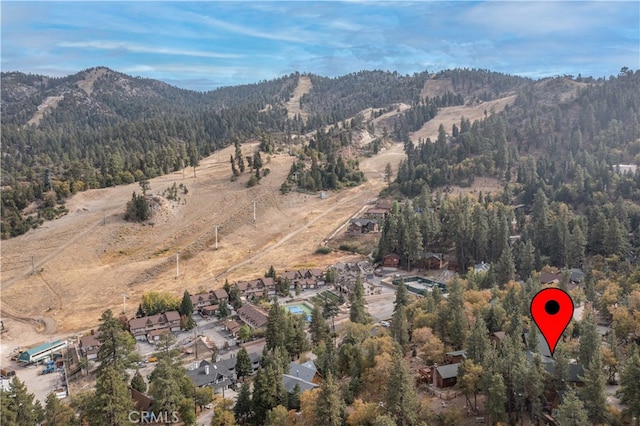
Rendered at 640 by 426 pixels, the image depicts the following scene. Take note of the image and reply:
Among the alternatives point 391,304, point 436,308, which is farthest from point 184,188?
point 436,308

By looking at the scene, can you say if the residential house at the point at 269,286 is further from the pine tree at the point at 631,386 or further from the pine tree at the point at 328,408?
the pine tree at the point at 631,386

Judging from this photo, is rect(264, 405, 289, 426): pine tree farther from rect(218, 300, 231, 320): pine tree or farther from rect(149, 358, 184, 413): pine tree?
rect(218, 300, 231, 320): pine tree

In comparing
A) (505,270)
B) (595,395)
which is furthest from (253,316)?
(595,395)

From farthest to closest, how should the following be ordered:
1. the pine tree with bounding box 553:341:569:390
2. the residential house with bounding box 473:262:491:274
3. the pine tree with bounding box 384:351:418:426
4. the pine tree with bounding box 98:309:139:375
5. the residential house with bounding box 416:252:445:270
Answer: the residential house with bounding box 416:252:445:270 → the residential house with bounding box 473:262:491:274 → the pine tree with bounding box 98:309:139:375 → the pine tree with bounding box 553:341:569:390 → the pine tree with bounding box 384:351:418:426

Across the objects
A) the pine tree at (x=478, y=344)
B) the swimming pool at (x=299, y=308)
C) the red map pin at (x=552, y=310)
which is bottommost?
the swimming pool at (x=299, y=308)

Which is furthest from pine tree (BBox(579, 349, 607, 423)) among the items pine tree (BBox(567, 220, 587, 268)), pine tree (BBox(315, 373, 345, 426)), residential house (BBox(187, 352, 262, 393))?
pine tree (BBox(567, 220, 587, 268))

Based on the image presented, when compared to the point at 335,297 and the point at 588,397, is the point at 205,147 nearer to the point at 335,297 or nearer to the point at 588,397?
the point at 335,297

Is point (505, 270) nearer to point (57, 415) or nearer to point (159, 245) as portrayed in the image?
point (57, 415)

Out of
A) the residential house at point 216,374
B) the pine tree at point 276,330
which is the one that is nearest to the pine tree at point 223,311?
the residential house at point 216,374
